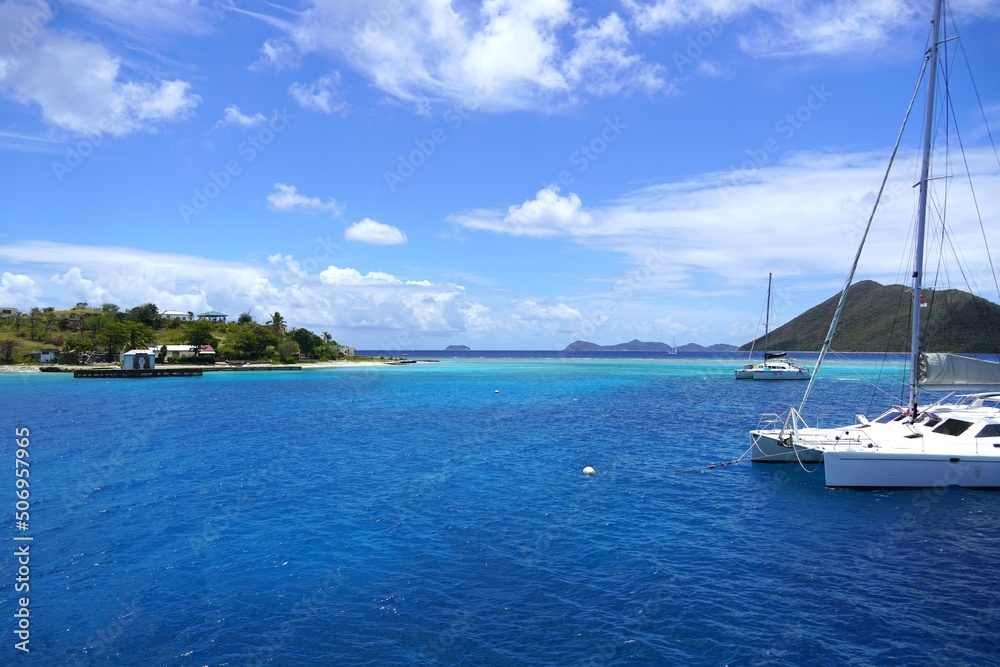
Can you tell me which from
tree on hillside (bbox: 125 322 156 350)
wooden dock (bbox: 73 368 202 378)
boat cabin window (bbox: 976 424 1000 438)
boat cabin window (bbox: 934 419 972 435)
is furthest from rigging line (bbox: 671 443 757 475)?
tree on hillside (bbox: 125 322 156 350)

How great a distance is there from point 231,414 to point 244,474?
27767 mm

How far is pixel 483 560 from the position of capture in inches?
675

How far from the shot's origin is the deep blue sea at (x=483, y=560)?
12531 mm

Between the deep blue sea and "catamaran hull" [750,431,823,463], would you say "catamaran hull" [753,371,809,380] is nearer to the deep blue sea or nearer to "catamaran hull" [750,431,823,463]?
the deep blue sea

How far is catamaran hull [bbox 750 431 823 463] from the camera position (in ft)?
97.6

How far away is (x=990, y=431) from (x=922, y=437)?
2.76 meters

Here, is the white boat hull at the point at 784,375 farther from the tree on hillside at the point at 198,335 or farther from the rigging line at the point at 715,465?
the tree on hillside at the point at 198,335

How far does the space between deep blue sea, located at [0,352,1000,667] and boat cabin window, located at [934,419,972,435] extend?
279 centimetres

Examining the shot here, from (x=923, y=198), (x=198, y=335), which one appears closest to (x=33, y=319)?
(x=198, y=335)

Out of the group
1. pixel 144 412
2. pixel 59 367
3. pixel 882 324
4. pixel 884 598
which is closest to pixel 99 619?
pixel 884 598

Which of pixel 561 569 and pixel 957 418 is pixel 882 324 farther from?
pixel 561 569

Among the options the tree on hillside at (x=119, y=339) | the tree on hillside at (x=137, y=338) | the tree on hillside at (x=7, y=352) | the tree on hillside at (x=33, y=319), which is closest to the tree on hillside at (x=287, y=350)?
the tree on hillside at (x=137, y=338)

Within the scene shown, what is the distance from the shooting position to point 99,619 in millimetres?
13516

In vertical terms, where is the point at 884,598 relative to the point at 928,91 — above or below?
below
